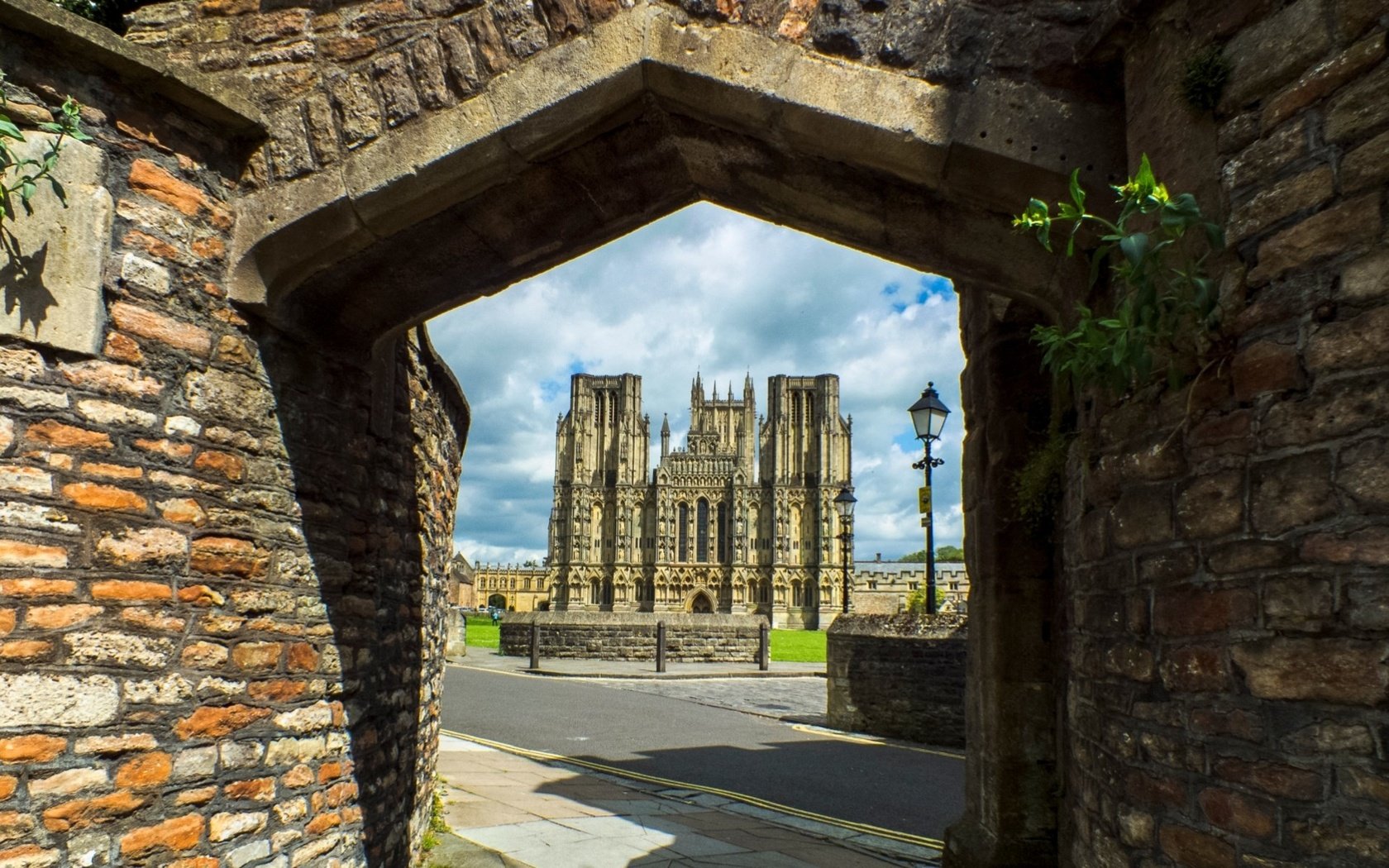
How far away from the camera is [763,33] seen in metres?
4.07

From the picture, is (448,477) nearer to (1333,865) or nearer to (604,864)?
(604,864)

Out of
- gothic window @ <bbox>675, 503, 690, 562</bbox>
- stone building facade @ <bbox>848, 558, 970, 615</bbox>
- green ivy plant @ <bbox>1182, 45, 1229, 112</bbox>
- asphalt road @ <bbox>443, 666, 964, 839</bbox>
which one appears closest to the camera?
green ivy plant @ <bbox>1182, 45, 1229, 112</bbox>

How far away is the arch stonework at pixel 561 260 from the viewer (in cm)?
261

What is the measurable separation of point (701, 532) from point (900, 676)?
71.2m

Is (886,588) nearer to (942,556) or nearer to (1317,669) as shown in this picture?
(942,556)

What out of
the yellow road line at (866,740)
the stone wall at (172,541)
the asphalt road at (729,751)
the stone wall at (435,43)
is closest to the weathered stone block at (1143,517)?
the stone wall at (435,43)

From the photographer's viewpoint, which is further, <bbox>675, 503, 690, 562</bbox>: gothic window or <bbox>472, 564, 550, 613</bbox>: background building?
<bbox>472, 564, 550, 613</bbox>: background building

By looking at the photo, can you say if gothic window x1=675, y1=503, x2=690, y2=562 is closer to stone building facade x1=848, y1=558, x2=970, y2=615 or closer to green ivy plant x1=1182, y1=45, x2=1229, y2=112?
stone building facade x1=848, y1=558, x2=970, y2=615

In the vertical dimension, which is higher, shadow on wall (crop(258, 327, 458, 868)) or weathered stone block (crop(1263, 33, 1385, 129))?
weathered stone block (crop(1263, 33, 1385, 129))

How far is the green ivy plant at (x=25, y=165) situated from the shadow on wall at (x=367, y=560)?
1079mm

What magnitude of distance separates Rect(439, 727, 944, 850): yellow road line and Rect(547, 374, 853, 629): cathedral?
2738 inches

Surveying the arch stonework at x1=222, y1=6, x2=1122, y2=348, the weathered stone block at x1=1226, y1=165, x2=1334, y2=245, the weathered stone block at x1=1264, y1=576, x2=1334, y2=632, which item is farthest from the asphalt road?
the weathered stone block at x1=1226, y1=165, x2=1334, y2=245

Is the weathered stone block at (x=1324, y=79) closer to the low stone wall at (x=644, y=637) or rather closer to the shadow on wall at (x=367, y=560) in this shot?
the shadow on wall at (x=367, y=560)

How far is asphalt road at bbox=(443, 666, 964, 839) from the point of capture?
861cm
